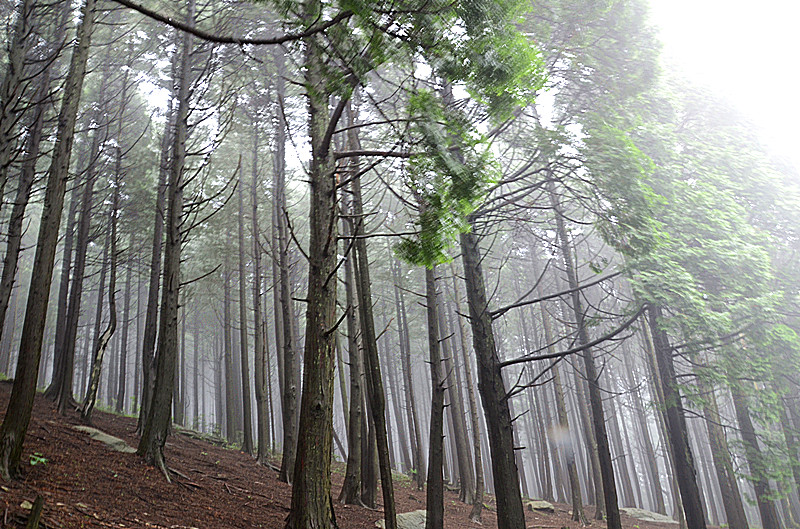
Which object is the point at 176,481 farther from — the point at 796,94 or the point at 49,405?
the point at 796,94

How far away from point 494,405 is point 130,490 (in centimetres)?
509

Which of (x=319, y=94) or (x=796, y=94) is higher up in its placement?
(x=796, y=94)

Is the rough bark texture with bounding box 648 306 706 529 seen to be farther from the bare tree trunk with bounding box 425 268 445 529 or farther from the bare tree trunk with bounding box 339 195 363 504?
the bare tree trunk with bounding box 339 195 363 504

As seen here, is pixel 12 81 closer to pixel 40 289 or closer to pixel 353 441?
pixel 40 289

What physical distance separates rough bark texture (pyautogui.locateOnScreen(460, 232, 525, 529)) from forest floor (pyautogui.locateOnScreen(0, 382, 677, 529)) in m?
2.82

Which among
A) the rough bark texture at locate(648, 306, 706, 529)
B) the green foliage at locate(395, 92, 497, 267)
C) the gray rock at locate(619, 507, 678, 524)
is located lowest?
the gray rock at locate(619, 507, 678, 524)

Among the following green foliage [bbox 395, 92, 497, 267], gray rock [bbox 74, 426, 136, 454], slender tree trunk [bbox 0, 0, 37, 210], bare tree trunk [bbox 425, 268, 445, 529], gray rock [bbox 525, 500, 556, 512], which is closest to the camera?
green foliage [bbox 395, 92, 497, 267]

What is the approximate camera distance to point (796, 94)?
51.2 ft

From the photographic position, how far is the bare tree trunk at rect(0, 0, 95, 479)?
541 centimetres

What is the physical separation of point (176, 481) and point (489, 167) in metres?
6.88

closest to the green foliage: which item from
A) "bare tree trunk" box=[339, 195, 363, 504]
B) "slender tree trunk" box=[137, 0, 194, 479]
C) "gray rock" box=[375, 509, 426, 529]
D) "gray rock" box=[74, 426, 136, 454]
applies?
"bare tree trunk" box=[339, 195, 363, 504]

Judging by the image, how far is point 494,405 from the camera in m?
6.67

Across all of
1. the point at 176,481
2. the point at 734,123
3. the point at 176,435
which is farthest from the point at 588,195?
the point at 176,435

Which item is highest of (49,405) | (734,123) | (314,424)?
(734,123)
